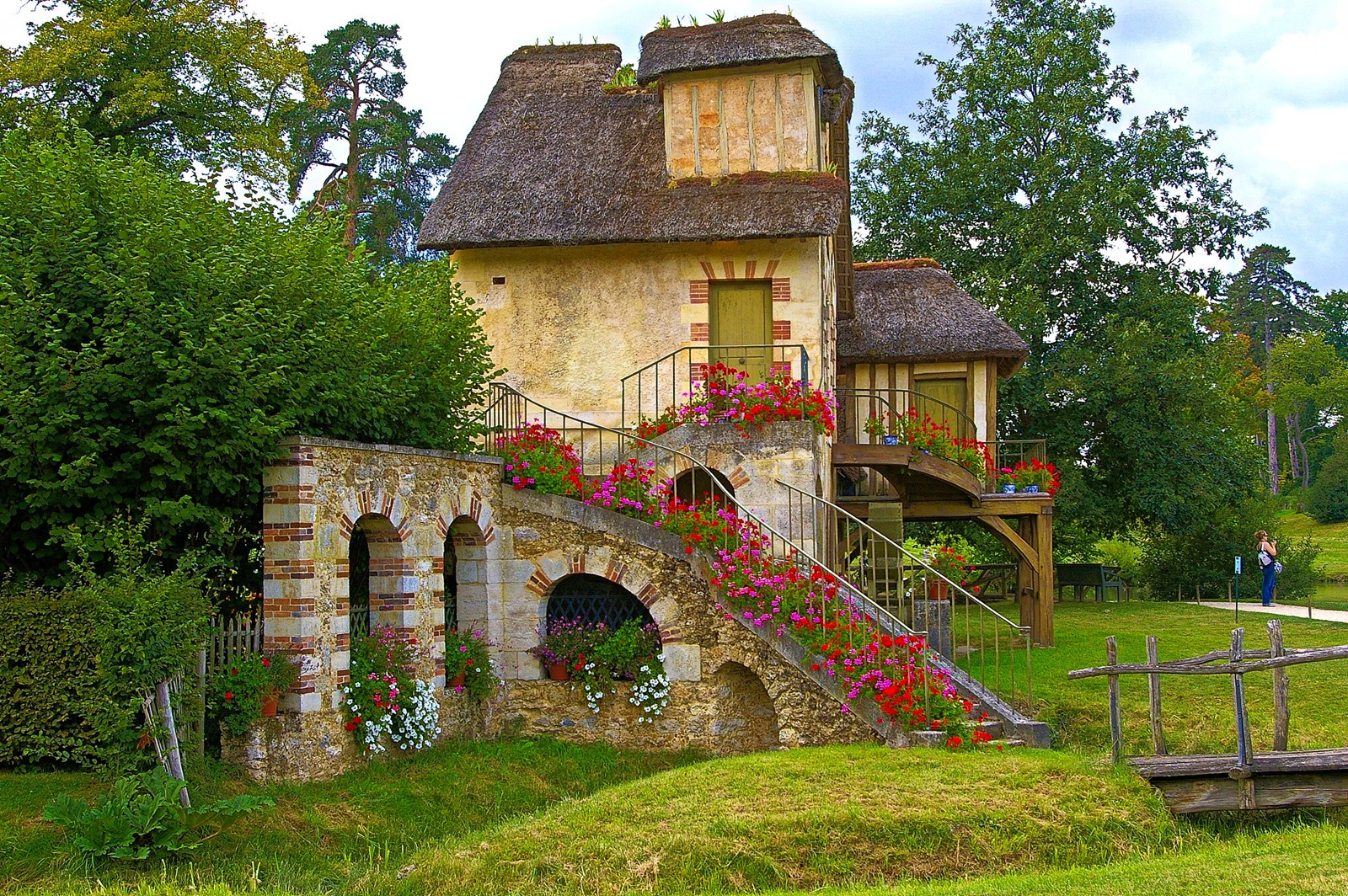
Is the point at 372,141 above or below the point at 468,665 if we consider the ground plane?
above

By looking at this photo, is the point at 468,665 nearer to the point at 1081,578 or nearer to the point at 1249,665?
the point at 1249,665

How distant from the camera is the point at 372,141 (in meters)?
30.9

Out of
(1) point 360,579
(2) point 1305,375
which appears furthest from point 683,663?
(2) point 1305,375

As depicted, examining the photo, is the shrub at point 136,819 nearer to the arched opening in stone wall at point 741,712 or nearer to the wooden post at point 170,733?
the wooden post at point 170,733

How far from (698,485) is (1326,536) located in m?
40.6

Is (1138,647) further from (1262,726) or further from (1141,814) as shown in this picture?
(1141,814)

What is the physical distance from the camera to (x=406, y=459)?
1201 cm

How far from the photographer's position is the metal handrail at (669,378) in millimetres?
15969

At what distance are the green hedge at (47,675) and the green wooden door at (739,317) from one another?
907 cm

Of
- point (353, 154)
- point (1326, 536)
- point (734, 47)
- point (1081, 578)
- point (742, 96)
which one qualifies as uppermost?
point (353, 154)

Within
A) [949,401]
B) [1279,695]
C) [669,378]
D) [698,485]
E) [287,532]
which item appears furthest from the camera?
[949,401]

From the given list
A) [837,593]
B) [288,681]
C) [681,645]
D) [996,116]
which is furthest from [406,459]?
[996,116]

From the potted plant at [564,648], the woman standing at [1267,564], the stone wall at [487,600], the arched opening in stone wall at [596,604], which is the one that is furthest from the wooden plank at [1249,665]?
the woman standing at [1267,564]

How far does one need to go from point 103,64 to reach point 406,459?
12.5 meters
